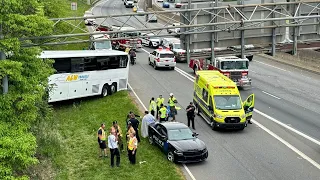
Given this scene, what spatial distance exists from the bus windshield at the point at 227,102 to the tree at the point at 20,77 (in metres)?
10.4

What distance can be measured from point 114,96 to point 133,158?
14128 mm

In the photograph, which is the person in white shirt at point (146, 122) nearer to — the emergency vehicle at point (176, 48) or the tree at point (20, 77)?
the tree at point (20, 77)

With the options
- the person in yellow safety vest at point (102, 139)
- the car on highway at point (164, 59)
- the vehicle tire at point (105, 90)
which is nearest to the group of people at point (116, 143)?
the person in yellow safety vest at point (102, 139)

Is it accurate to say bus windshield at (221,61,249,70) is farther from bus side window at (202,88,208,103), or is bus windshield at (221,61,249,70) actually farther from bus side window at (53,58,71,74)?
bus side window at (53,58,71,74)

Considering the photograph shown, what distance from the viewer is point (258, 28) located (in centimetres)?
2794

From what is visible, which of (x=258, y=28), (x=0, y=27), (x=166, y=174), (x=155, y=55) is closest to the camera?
(x=0, y=27)

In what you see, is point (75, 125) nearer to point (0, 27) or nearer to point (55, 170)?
point (55, 170)

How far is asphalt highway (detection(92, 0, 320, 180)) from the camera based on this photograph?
843 inches

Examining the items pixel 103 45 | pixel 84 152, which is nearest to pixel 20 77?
pixel 84 152

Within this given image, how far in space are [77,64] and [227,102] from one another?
10.5 meters

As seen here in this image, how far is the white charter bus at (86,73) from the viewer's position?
3192cm

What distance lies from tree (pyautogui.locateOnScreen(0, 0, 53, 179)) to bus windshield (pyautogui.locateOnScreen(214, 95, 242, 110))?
10437 millimetres

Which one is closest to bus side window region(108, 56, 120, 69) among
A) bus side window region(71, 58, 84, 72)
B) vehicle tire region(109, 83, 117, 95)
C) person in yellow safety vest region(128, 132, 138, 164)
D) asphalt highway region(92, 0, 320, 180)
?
vehicle tire region(109, 83, 117, 95)

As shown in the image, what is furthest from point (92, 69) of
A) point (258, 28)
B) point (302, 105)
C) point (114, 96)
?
point (302, 105)
